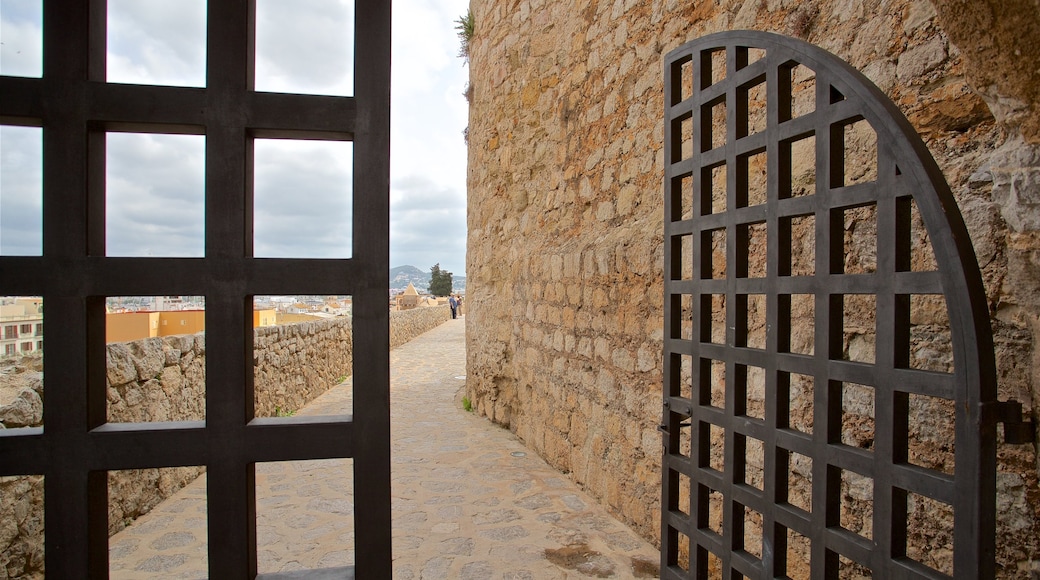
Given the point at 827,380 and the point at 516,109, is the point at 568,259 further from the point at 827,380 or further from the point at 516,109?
the point at 827,380

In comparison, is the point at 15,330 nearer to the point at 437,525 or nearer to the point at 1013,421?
the point at 437,525

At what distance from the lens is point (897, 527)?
1.25m

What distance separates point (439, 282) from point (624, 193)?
4796cm

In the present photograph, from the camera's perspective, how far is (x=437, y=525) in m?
3.39

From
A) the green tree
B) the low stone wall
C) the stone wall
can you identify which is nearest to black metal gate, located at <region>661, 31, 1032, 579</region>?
the stone wall

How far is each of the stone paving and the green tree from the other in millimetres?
45319

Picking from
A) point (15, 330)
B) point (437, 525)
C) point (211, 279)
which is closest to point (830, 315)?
point (211, 279)

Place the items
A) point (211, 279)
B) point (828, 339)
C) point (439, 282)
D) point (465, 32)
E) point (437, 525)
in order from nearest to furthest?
point (211, 279), point (828, 339), point (437, 525), point (465, 32), point (439, 282)

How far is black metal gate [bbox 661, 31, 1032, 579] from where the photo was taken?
112 cm

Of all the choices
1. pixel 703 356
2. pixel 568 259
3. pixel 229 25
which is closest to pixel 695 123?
pixel 703 356

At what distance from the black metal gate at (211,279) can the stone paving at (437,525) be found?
1845mm

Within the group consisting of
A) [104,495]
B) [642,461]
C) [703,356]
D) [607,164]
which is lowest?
[642,461]

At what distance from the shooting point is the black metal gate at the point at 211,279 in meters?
1.03

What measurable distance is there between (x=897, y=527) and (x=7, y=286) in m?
1.79
